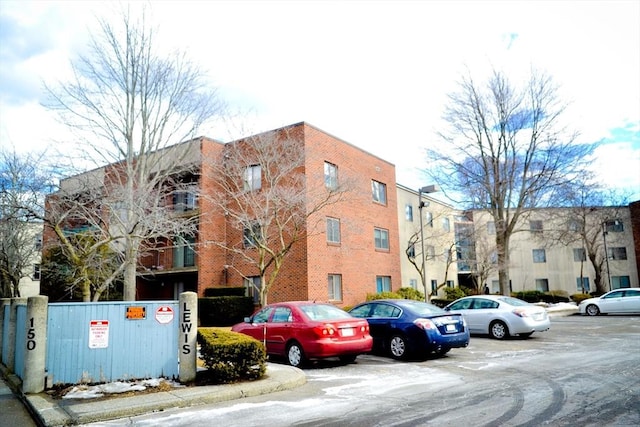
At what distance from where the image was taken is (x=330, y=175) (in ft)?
81.1

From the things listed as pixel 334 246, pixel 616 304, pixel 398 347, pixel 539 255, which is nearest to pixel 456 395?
pixel 398 347

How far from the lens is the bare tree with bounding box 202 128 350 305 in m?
18.9

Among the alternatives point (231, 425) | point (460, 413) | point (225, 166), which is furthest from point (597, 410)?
point (225, 166)

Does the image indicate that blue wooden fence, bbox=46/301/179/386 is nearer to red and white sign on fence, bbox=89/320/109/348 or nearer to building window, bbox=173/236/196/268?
red and white sign on fence, bbox=89/320/109/348

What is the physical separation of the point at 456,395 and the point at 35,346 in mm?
6938

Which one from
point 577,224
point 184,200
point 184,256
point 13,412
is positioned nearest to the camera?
point 13,412

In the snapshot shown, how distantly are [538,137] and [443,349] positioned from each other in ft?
66.3

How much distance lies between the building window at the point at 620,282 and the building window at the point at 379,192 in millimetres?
31457

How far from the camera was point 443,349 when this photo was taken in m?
11.8

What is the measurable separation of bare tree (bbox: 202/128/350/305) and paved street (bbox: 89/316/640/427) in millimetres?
8233

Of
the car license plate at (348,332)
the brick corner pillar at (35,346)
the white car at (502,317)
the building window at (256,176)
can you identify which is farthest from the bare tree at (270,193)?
the brick corner pillar at (35,346)

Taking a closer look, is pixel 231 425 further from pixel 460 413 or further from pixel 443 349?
pixel 443 349

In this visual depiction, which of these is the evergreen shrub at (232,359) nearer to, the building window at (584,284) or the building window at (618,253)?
the building window at (584,284)

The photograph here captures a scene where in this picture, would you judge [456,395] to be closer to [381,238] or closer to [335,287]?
[335,287]
